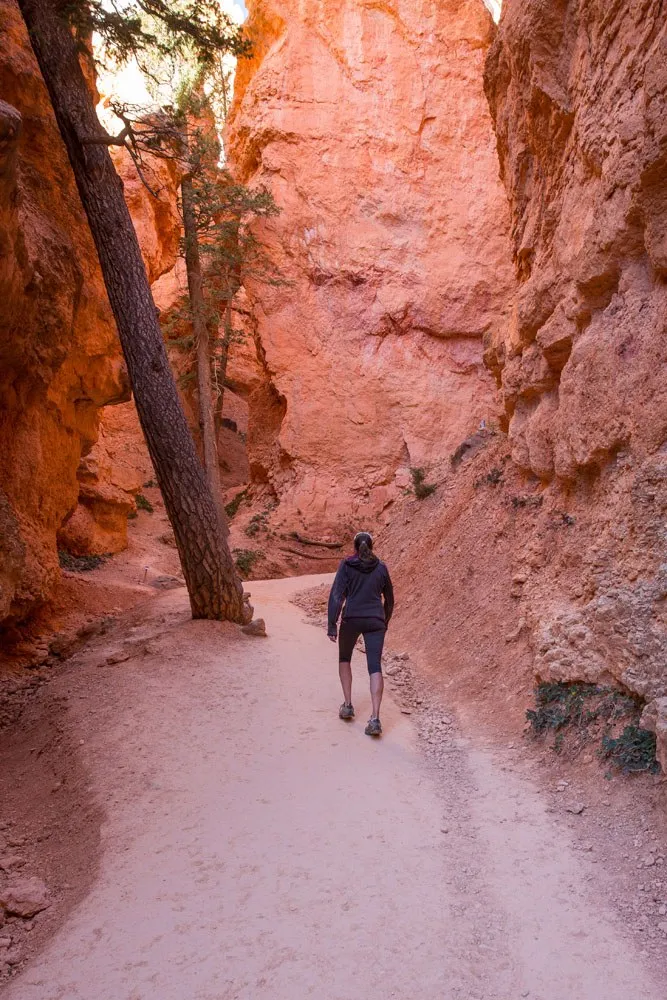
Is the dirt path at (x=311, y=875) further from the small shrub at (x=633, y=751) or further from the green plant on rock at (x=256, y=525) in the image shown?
the green plant on rock at (x=256, y=525)

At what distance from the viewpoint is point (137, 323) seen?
24.0 feet

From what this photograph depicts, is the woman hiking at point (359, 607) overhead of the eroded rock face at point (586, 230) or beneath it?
beneath

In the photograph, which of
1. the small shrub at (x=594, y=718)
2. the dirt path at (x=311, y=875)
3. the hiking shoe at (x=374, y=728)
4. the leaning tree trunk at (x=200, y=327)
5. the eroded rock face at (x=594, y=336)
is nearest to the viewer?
the dirt path at (x=311, y=875)

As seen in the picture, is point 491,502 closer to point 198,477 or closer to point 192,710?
point 198,477

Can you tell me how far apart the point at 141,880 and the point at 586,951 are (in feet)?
7.13

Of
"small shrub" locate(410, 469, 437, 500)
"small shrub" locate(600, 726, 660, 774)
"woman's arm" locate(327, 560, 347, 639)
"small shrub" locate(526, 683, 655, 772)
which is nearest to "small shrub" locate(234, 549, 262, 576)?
"small shrub" locate(410, 469, 437, 500)

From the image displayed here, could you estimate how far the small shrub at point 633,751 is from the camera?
12.5 ft

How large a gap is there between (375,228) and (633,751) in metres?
19.0

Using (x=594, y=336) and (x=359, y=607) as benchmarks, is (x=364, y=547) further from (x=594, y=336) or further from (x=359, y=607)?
(x=594, y=336)

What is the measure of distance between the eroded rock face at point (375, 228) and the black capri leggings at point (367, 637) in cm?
1368

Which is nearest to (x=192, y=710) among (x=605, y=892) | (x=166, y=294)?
(x=605, y=892)

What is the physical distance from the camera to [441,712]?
5918 mm

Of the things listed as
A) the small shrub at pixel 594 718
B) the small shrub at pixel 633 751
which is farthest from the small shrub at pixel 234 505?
the small shrub at pixel 633 751

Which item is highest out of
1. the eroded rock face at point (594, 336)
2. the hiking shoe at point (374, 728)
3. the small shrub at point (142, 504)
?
the eroded rock face at point (594, 336)
